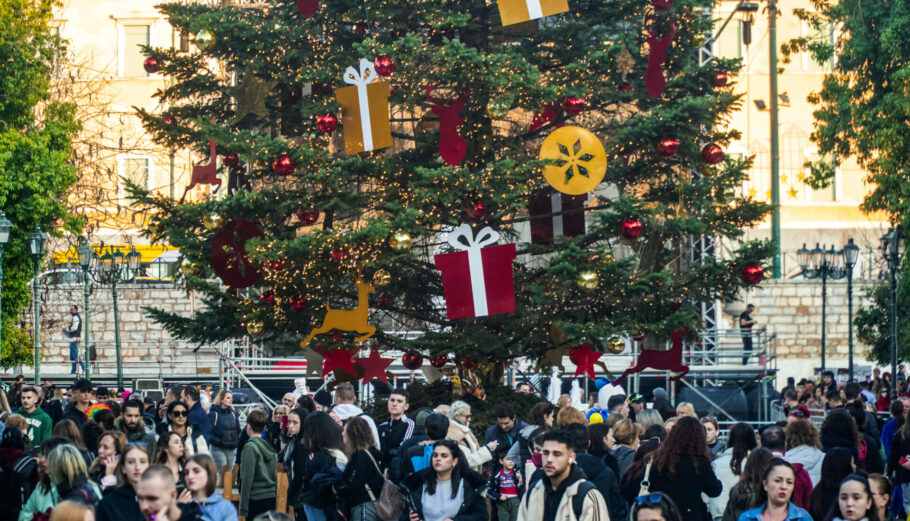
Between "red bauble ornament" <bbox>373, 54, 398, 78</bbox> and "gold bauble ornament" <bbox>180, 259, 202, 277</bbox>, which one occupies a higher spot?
"red bauble ornament" <bbox>373, 54, 398, 78</bbox>

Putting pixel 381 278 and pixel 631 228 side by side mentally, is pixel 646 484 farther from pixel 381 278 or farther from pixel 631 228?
pixel 381 278

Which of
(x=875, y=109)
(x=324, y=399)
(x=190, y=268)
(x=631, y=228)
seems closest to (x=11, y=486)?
(x=190, y=268)

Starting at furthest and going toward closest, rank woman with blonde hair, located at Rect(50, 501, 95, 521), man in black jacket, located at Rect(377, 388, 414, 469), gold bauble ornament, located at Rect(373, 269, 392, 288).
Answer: gold bauble ornament, located at Rect(373, 269, 392, 288), man in black jacket, located at Rect(377, 388, 414, 469), woman with blonde hair, located at Rect(50, 501, 95, 521)

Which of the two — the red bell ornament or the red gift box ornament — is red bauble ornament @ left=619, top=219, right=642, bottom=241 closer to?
the red gift box ornament

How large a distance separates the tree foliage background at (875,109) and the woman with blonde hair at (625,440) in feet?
52.7

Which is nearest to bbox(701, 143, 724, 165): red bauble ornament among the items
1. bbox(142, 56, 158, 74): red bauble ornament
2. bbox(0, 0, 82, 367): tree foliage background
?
bbox(142, 56, 158, 74): red bauble ornament

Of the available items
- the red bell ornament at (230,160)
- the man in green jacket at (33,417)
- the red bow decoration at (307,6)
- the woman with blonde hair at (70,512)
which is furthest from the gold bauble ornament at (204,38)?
the woman with blonde hair at (70,512)

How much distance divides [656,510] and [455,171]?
931cm

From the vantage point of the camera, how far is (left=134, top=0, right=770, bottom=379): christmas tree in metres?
15.8

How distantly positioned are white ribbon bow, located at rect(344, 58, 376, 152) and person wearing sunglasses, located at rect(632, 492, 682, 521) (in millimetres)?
10152

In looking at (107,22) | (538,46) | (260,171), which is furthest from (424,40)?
(107,22)

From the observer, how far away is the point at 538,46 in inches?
736

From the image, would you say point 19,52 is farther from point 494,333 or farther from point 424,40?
point 494,333

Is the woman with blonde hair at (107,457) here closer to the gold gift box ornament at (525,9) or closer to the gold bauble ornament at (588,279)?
the gold bauble ornament at (588,279)
